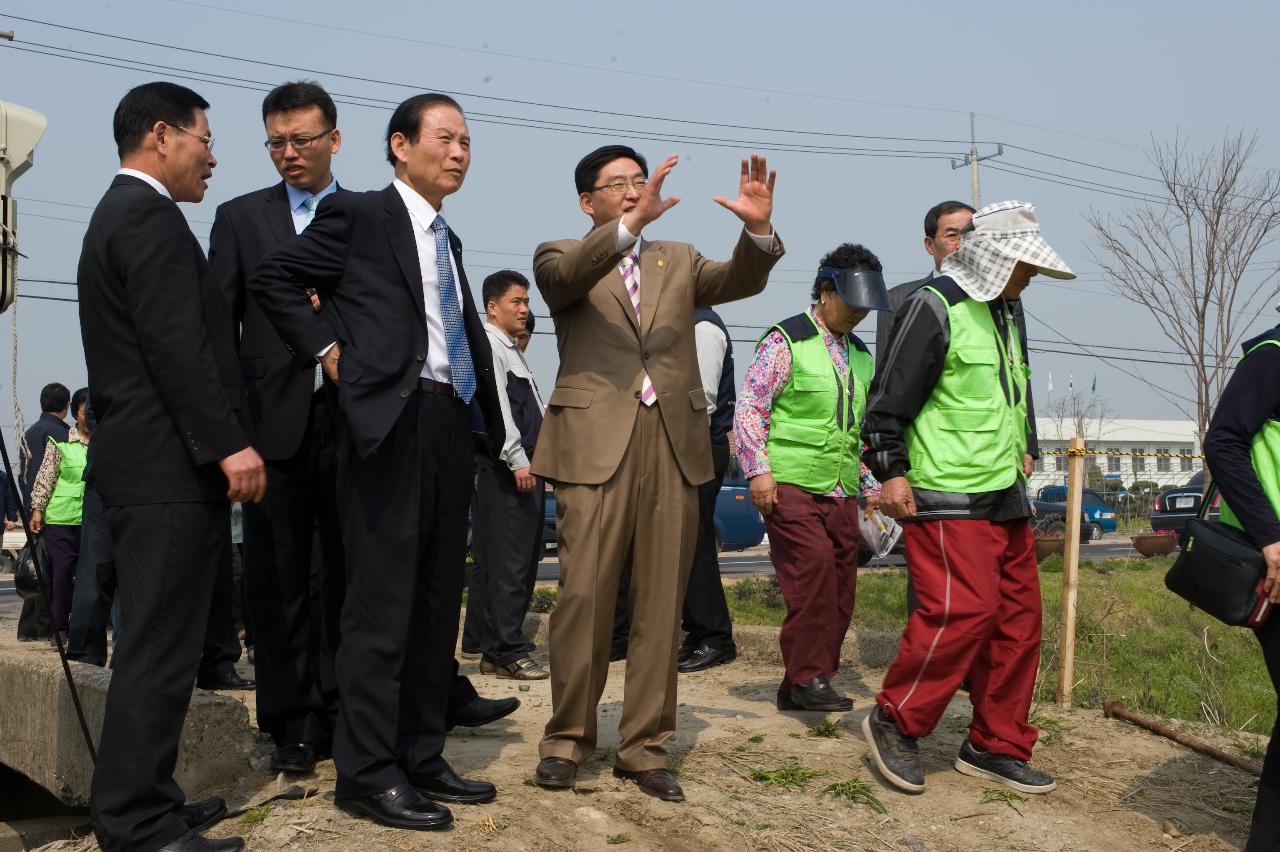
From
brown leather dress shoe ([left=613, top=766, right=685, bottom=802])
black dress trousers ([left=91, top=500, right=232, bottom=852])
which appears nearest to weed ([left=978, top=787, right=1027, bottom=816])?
brown leather dress shoe ([left=613, top=766, right=685, bottom=802])

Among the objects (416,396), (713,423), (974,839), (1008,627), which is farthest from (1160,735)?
(416,396)

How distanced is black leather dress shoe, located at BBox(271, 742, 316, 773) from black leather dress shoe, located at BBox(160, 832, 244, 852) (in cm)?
79

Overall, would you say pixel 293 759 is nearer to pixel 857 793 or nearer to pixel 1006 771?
pixel 857 793

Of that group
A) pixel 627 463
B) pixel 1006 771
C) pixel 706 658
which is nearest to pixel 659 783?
pixel 627 463

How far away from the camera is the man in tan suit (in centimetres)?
452

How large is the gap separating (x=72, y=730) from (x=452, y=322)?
2359mm

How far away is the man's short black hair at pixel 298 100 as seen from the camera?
4.85m

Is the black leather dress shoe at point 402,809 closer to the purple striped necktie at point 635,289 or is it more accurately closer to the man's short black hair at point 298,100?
the purple striped necktie at point 635,289

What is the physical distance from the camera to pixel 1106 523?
30.2 m

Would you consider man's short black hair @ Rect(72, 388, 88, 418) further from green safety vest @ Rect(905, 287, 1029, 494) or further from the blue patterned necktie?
green safety vest @ Rect(905, 287, 1029, 494)

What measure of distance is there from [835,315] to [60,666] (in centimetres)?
385

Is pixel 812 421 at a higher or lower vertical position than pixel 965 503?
higher

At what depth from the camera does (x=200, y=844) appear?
3.71 m

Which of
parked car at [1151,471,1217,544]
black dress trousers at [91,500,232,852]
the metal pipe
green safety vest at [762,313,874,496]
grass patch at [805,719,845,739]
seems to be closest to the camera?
black dress trousers at [91,500,232,852]
